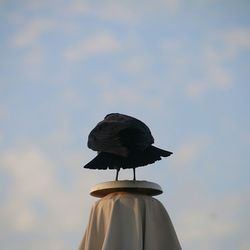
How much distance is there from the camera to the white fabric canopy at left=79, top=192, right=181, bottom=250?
3672 mm

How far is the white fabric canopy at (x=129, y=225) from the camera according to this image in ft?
12.0

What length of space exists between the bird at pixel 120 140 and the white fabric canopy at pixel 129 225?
24cm

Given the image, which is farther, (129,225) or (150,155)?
(150,155)

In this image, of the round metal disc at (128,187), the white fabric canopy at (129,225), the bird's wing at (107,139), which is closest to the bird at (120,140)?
the bird's wing at (107,139)

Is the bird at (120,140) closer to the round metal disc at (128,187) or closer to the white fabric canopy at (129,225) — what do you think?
the round metal disc at (128,187)

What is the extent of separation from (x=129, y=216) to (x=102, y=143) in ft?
1.81

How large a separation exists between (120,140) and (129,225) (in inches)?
23.7

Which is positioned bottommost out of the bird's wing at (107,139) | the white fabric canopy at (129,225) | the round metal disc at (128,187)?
the white fabric canopy at (129,225)

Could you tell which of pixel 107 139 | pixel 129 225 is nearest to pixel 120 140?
pixel 107 139

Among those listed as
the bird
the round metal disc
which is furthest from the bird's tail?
the round metal disc

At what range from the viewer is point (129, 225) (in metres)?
3.73

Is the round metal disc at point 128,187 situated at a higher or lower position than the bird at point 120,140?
lower

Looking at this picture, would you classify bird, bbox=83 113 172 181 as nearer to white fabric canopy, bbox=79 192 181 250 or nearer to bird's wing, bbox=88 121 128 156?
bird's wing, bbox=88 121 128 156

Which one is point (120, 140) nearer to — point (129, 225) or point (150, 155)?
point (150, 155)
